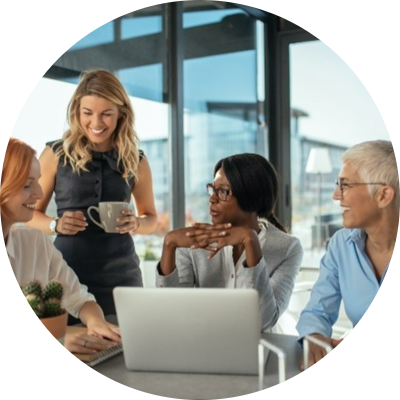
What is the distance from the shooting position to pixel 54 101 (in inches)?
53.5

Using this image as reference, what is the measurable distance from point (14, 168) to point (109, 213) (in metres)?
0.29

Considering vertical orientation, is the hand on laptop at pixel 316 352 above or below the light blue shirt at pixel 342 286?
below

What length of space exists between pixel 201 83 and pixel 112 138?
49.8 inches

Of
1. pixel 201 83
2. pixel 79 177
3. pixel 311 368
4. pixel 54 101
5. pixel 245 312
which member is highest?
pixel 201 83

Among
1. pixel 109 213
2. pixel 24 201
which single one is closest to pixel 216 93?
pixel 109 213

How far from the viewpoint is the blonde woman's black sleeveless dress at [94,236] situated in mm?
1215

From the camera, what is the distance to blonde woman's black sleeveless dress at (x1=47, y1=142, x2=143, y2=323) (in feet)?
3.99

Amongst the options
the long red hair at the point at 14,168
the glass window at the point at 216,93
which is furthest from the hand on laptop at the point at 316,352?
the glass window at the point at 216,93

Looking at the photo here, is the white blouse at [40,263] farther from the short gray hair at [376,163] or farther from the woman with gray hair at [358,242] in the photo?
the short gray hair at [376,163]

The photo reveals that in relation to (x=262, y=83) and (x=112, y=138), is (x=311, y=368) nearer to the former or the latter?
(x=112, y=138)

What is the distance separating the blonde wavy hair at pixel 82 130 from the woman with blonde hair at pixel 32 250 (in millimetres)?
215

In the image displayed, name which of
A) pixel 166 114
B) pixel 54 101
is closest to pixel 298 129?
pixel 166 114

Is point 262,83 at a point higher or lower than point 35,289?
higher

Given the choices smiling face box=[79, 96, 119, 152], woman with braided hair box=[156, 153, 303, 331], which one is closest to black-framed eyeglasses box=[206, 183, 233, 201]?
woman with braided hair box=[156, 153, 303, 331]
